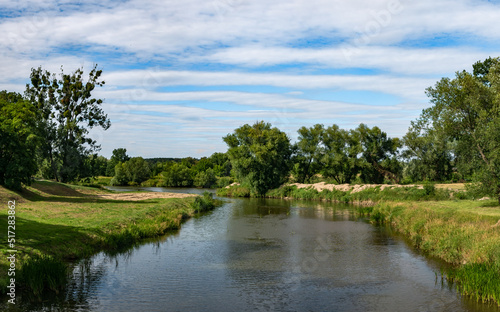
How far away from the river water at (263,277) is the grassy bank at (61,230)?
3.55 feet

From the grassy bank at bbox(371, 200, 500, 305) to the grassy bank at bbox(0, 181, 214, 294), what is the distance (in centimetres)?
1753

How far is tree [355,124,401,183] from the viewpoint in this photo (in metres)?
76.7

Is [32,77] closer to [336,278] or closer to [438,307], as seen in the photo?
[336,278]

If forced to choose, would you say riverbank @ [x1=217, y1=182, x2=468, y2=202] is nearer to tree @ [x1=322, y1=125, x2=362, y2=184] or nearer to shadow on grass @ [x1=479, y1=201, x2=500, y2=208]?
shadow on grass @ [x1=479, y1=201, x2=500, y2=208]

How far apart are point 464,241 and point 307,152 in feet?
203

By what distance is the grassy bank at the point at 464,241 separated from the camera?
16.4 m

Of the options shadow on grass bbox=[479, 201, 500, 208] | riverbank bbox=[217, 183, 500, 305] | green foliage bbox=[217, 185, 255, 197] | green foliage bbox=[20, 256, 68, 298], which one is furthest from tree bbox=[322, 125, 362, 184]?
green foliage bbox=[20, 256, 68, 298]

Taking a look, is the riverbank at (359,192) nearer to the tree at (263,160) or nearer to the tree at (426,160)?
the tree at (263,160)

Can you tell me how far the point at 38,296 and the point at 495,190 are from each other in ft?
113

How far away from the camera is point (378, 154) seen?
254 ft

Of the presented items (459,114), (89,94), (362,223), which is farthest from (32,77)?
(459,114)

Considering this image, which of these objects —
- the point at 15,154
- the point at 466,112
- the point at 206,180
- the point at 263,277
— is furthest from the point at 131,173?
the point at 263,277

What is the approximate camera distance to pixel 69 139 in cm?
6631

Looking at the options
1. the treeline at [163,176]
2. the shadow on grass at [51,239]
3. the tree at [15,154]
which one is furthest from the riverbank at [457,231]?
the treeline at [163,176]
